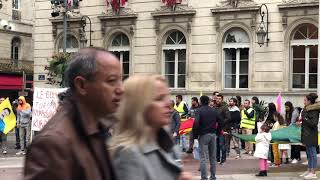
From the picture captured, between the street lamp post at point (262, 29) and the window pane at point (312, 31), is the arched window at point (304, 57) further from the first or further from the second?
the street lamp post at point (262, 29)

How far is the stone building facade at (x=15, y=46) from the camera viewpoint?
141ft

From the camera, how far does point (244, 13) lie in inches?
966

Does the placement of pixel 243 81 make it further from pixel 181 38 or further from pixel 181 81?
pixel 181 38

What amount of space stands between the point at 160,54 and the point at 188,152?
1008 centimetres

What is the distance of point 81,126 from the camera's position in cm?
229

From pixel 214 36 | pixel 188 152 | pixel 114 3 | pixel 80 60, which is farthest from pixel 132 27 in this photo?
pixel 80 60

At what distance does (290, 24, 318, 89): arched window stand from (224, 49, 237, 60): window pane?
2593mm

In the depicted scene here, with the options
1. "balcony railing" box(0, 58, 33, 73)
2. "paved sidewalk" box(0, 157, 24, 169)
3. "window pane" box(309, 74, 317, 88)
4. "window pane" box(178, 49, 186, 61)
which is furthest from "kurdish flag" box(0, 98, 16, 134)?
"balcony railing" box(0, 58, 33, 73)

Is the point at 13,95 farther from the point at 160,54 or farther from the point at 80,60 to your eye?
the point at 80,60

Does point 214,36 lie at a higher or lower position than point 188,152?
higher

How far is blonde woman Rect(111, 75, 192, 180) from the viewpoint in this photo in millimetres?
2951

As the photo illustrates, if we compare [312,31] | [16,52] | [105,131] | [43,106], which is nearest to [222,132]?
[43,106]

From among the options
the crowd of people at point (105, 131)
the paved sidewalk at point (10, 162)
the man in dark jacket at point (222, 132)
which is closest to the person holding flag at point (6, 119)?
the paved sidewalk at point (10, 162)

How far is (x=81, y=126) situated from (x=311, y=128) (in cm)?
1124
